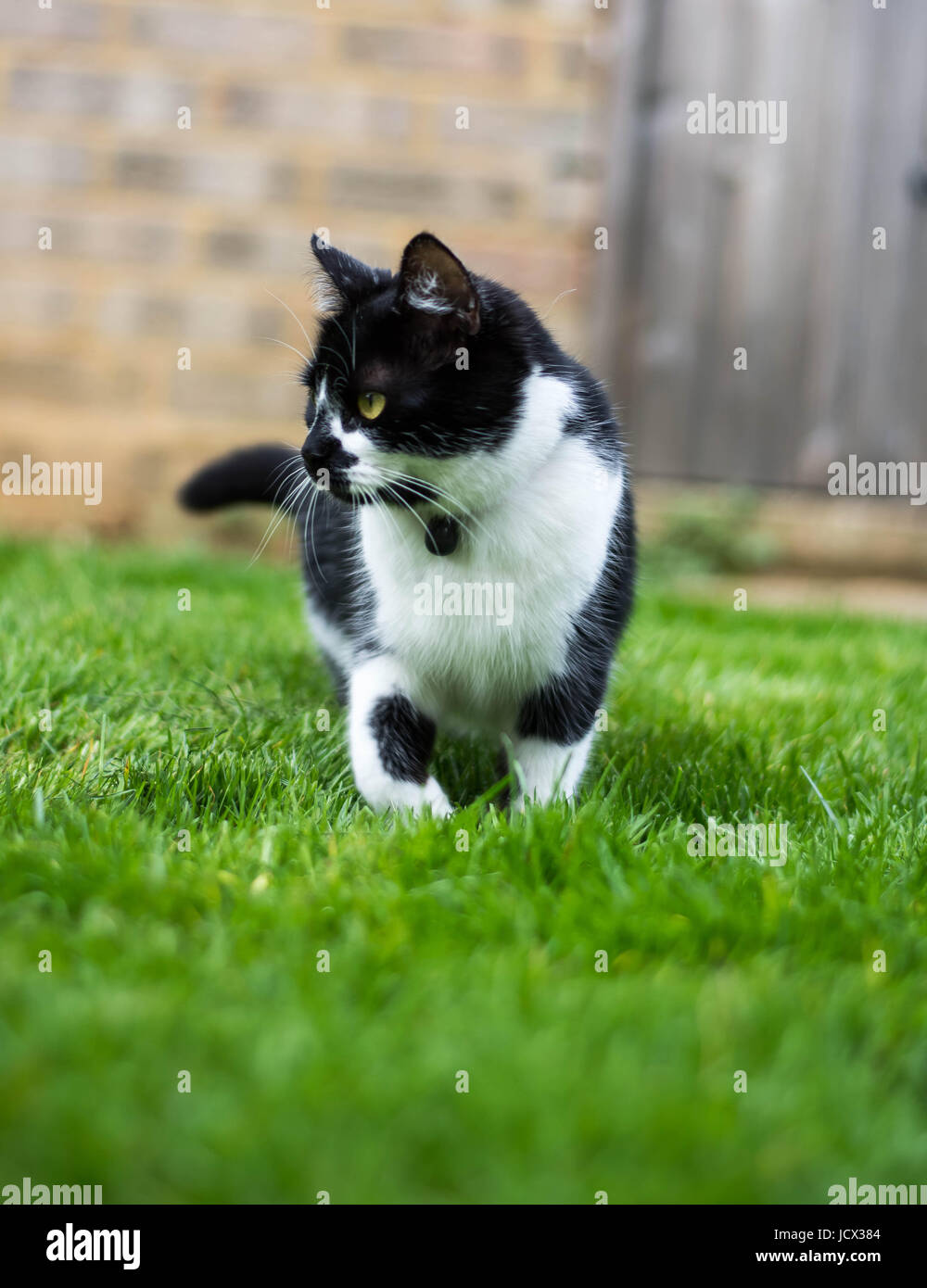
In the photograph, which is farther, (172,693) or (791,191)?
(791,191)

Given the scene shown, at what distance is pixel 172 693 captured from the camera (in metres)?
2.21

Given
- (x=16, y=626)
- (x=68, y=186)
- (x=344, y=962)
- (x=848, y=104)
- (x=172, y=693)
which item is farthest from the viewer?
(x=848, y=104)

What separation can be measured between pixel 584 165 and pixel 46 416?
2.33 metres

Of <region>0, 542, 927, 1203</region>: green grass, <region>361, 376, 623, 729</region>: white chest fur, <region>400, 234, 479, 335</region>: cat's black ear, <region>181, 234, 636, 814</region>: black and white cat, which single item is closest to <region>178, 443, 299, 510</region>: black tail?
<region>0, 542, 927, 1203</region>: green grass

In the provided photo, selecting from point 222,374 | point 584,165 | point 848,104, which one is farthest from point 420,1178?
point 848,104

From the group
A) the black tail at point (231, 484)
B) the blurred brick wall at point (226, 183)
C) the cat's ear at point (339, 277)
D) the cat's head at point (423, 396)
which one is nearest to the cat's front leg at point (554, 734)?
the cat's head at point (423, 396)

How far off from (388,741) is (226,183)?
3385mm

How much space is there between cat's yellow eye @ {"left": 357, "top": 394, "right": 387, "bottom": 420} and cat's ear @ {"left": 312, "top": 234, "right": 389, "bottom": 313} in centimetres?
21

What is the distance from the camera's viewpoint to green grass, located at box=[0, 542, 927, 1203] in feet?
3.14

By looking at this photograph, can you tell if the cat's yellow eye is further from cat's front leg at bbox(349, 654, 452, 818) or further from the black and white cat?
cat's front leg at bbox(349, 654, 452, 818)

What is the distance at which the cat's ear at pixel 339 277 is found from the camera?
1929 mm

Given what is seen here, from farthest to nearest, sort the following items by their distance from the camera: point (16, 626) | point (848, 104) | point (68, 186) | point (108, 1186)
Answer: point (848, 104) → point (68, 186) → point (16, 626) → point (108, 1186)
